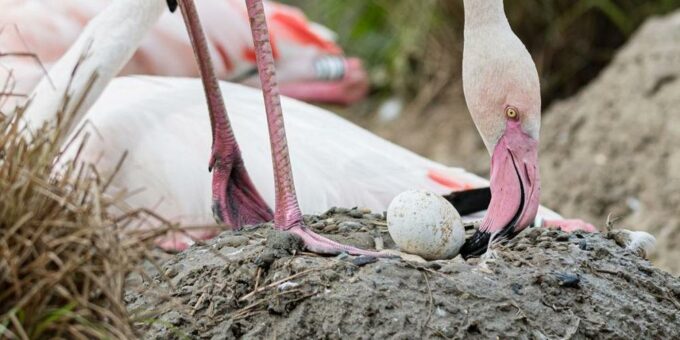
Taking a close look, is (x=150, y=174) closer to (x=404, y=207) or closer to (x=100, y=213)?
(x=404, y=207)

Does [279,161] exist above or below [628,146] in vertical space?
above

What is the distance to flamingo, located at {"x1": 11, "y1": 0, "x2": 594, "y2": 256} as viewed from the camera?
11.0 feet

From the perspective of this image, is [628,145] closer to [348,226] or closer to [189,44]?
[189,44]

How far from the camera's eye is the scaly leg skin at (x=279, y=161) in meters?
3.12

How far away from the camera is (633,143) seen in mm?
6188

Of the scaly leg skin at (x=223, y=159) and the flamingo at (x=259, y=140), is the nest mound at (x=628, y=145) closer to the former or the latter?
the flamingo at (x=259, y=140)

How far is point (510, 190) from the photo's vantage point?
3.40m

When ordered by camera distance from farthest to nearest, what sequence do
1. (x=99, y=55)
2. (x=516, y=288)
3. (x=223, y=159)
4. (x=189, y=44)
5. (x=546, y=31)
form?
(x=546, y=31) < (x=189, y=44) < (x=99, y=55) < (x=223, y=159) < (x=516, y=288)

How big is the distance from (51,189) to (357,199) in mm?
2134

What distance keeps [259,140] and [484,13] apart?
1.31 meters

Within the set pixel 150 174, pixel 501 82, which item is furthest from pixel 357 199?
pixel 501 82

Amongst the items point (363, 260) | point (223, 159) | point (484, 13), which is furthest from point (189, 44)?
point (363, 260)

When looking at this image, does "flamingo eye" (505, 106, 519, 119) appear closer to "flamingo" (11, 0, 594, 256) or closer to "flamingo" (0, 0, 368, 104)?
"flamingo" (11, 0, 594, 256)

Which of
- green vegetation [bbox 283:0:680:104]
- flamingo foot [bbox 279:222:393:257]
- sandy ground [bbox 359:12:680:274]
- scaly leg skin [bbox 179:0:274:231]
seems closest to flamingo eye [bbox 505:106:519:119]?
flamingo foot [bbox 279:222:393:257]
